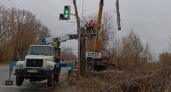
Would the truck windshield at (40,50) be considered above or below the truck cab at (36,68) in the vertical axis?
above

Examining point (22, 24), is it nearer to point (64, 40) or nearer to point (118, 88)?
point (64, 40)

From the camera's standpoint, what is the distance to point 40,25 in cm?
7188

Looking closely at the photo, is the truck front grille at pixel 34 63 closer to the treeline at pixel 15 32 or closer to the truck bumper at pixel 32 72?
the truck bumper at pixel 32 72

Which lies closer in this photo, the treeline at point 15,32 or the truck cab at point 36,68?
the truck cab at point 36,68

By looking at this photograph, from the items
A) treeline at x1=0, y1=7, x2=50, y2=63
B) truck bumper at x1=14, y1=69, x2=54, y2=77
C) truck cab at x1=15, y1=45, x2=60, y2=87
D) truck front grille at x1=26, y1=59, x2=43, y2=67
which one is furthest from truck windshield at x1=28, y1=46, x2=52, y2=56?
treeline at x1=0, y1=7, x2=50, y2=63

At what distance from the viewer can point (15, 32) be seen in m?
59.5

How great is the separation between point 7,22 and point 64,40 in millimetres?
43396

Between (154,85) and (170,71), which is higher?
(170,71)

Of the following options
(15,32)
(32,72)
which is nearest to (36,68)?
(32,72)

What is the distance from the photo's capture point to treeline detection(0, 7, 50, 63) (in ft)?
180

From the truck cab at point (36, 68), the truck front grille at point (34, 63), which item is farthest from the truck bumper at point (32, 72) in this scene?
the truck front grille at point (34, 63)

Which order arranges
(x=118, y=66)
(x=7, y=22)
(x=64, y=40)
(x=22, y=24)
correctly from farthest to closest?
(x=22, y=24) → (x=7, y=22) → (x=118, y=66) → (x=64, y=40)

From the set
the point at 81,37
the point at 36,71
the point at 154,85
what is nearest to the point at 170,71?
the point at 154,85

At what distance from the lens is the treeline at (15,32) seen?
54.9m
